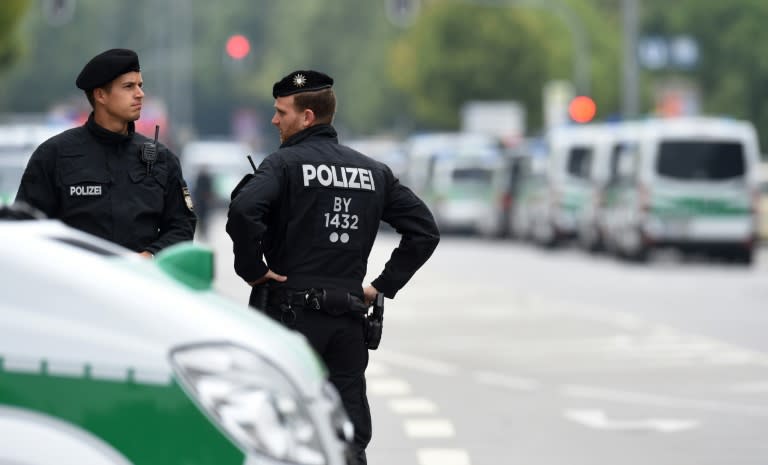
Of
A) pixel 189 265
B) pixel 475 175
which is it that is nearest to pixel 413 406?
pixel 189 265

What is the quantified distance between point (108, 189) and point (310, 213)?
2.24ft

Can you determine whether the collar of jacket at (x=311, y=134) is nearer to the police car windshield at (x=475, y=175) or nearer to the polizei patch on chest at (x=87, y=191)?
the polizei patch on chest at (x=87, y=191)

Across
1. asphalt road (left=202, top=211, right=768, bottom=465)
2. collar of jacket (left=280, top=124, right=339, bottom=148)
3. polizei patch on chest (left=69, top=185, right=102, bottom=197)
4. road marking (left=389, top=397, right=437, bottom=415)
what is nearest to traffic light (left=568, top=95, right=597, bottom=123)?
asphalt road (left=202, top=211, right=768, bottom=465)

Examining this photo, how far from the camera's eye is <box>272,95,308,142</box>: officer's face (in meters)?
7.51

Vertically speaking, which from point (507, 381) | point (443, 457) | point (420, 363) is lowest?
point (420, 363)

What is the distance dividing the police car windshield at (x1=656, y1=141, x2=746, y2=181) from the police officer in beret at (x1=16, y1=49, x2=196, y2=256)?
28104mm

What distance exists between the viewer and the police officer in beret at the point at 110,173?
730cm

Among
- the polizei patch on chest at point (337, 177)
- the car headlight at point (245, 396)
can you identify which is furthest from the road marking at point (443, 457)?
the car headlight at point (245, 396)

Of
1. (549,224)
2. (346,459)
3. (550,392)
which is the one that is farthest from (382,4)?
(346,459)

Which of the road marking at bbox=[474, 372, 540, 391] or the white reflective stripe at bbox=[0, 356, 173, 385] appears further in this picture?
the road marking at bbox=[474, 372, 540, 391]

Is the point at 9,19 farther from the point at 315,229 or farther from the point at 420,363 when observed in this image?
the point at 315,229

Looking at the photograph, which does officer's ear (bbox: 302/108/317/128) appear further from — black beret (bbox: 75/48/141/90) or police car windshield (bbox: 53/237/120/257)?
police car windshield (bbox: 53/237/120/257)

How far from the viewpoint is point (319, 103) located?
7504 millimetres

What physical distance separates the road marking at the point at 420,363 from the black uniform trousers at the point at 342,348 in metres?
8.35
